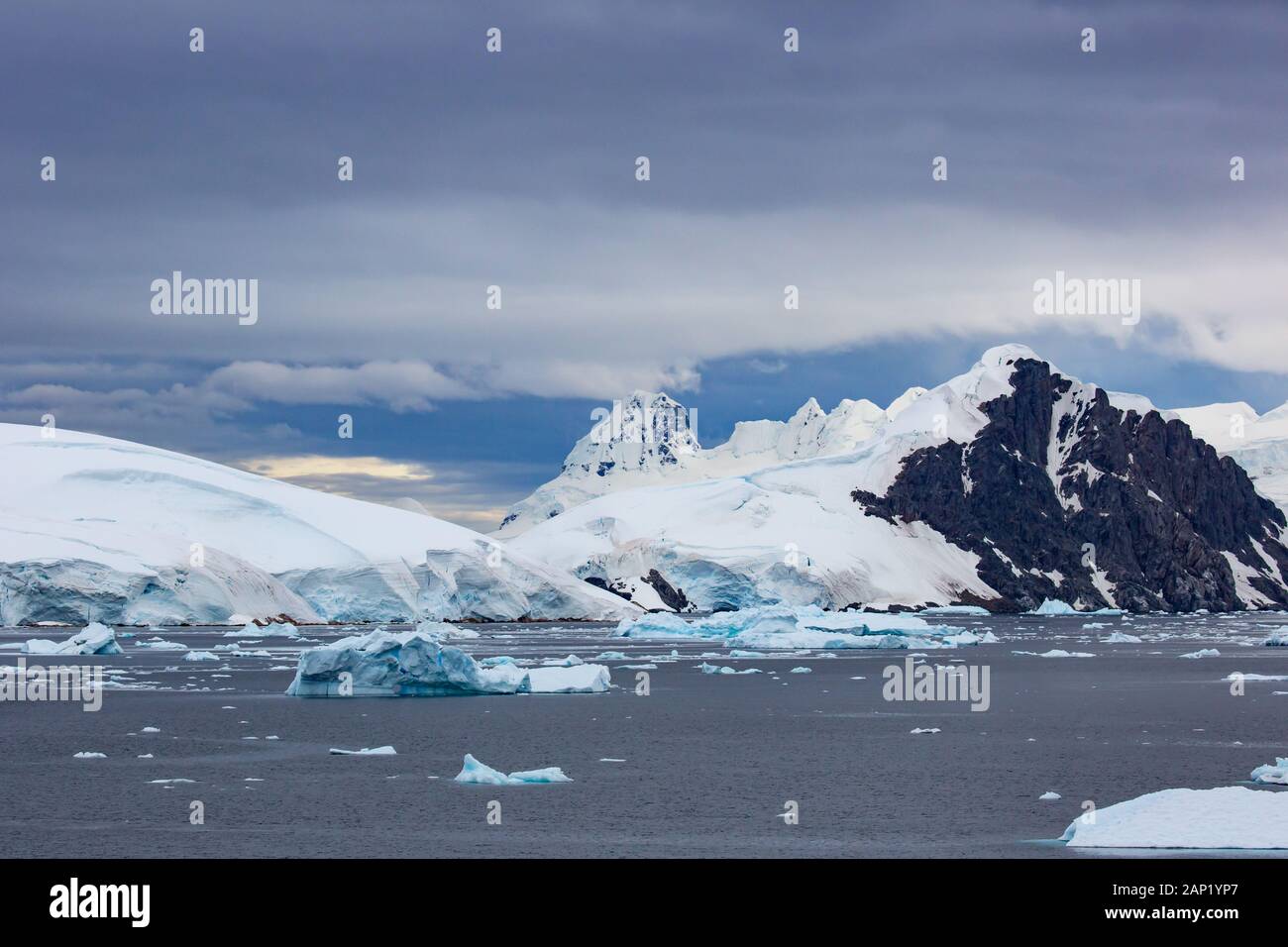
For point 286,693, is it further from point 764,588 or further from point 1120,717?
point 764,588

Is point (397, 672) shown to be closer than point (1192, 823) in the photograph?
No

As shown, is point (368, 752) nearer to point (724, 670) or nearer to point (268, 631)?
point (724, 670)

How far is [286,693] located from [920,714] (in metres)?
20.9

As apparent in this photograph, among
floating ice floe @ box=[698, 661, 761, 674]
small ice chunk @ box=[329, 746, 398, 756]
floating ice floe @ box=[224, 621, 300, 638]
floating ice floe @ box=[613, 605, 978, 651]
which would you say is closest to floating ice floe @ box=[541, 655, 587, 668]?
floating ice floe @ box=[698, 661, 761, 674]

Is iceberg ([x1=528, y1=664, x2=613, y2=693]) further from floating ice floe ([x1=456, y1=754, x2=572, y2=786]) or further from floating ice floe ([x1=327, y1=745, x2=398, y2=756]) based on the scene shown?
→ floating ice floe ([x1=456, y1=754, x2=572, y2=786])

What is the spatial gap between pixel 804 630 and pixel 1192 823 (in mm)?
78144

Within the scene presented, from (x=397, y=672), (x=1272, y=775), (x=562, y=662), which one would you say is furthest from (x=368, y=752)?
(x=562, y=662)

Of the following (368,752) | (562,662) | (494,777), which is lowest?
(562,662)

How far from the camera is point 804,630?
96875 mm

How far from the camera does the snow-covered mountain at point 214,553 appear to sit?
10750 centimetres

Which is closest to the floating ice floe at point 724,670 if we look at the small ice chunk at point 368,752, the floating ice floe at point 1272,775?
the small ice chunk at point 368,752

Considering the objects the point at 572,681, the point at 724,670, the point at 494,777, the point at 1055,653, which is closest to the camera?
the point at 494,777

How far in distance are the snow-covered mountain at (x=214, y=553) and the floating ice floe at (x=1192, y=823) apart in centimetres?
9645
